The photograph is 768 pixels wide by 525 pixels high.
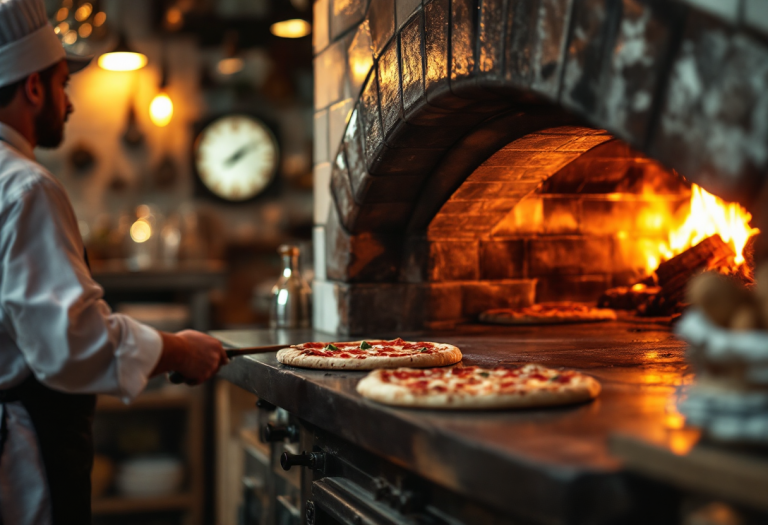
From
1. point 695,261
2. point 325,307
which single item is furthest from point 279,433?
point 695,261

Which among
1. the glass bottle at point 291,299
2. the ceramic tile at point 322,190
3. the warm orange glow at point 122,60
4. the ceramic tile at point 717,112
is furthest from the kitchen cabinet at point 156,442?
the ceramic tile at point 717,112

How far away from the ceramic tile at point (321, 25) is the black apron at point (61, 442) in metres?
1.56

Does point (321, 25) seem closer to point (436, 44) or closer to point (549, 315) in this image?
point (436, 44)

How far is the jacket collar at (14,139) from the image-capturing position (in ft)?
5.68

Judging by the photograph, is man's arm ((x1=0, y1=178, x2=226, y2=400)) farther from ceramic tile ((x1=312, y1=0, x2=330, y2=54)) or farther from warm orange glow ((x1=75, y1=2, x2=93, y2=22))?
warm orange glow ((x1=75, y1=2, x2=93, y2=22))

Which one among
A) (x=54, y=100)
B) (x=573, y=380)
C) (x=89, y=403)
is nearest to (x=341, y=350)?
(x=89, y=403)

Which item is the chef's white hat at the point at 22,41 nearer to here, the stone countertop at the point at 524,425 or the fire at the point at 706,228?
the stone countertop at the point at 524,425

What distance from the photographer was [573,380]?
4.47 feet

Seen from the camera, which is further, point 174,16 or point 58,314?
point 174,16

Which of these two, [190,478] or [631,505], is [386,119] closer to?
[631,505]

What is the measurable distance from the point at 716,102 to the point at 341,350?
110 centimetres

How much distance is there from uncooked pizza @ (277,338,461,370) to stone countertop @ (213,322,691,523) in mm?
27

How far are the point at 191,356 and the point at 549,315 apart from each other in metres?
1.31

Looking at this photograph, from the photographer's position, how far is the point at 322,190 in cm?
277
